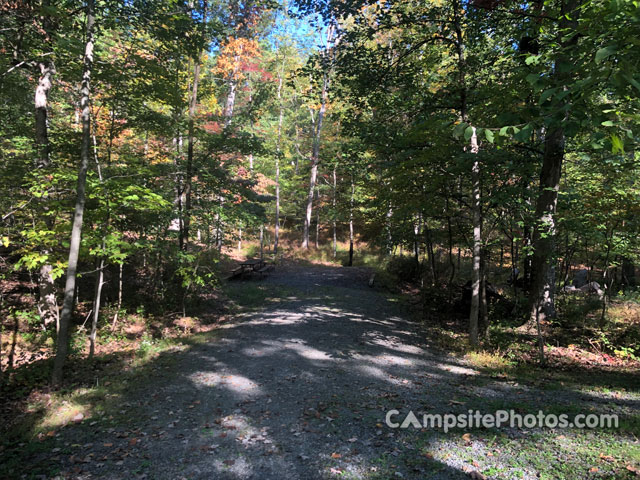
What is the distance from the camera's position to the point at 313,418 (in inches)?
177

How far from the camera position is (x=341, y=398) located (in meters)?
5.10

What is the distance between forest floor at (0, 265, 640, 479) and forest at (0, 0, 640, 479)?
4 centimetres

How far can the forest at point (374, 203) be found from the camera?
338cm

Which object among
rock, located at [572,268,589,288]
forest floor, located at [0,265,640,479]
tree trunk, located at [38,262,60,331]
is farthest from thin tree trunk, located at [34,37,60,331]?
rock, located at [572,268,589,288]

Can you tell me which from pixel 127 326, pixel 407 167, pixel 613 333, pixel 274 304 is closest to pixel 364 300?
pixel 274 304

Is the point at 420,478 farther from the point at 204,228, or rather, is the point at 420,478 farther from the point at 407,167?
the point at 204,228

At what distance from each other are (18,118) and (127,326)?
6.50 meters

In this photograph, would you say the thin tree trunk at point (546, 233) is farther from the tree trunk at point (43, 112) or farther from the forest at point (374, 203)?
the tree trunk at point (43, 112)

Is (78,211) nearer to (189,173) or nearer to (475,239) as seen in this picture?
(189,173)

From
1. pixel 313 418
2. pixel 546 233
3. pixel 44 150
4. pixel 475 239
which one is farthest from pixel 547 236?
pixel 44 150

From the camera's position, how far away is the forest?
3377mm

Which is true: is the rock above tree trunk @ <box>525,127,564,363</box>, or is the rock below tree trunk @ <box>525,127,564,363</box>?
below

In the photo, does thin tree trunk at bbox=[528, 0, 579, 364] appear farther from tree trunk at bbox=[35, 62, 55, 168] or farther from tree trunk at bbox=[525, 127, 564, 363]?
tree trunk at bbox=[35, 62, 55, 168]

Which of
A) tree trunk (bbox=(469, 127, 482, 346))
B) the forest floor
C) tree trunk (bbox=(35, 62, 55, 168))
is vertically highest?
tree trunk (bbox=(35, 62, 55, 168))
